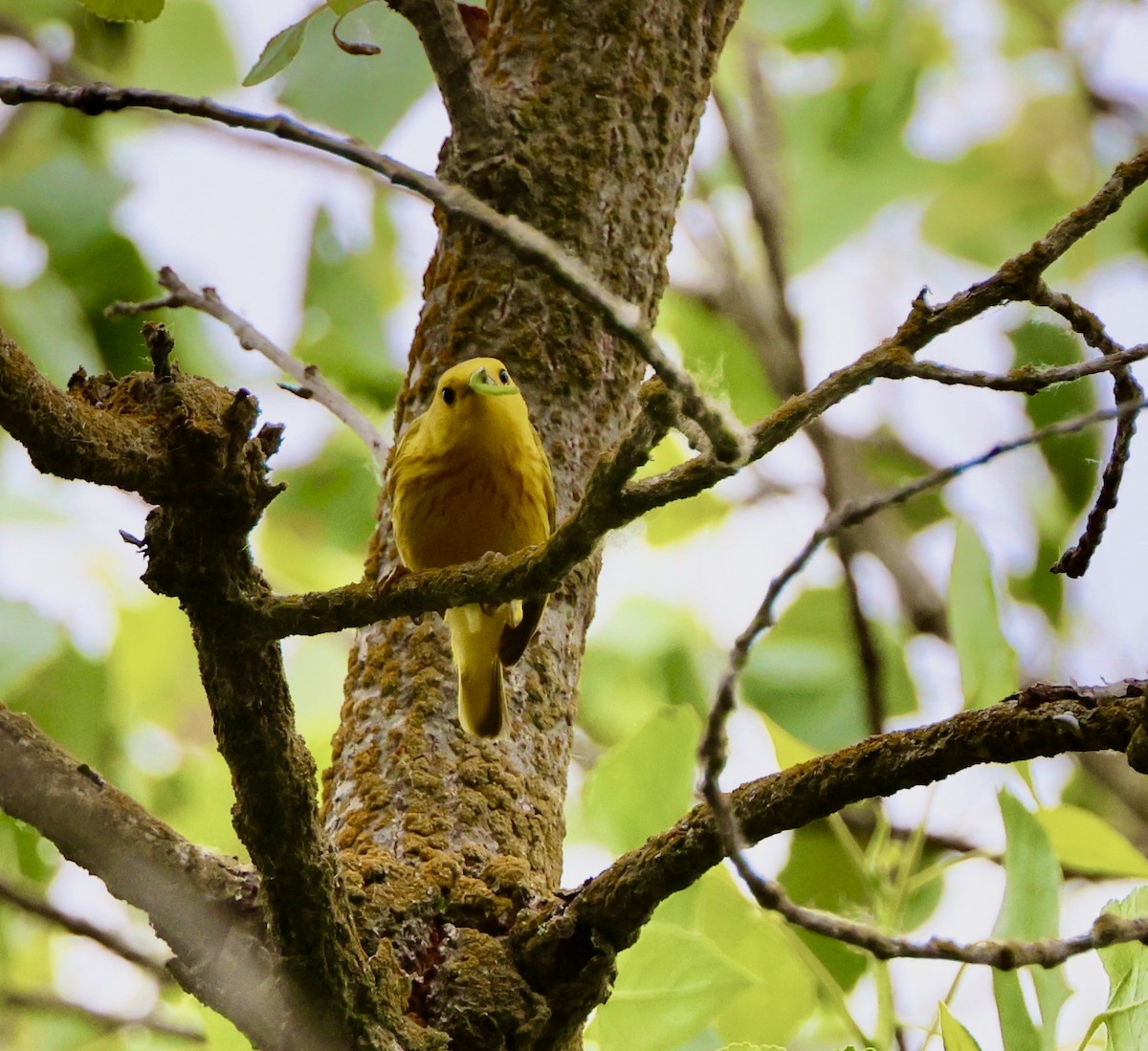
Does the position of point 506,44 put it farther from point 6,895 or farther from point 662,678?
point 662,678

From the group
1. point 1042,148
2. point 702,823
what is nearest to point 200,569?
point 702,823

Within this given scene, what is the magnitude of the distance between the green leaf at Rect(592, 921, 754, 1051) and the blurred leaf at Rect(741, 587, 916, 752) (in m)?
1.21

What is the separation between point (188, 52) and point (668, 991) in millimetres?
2767

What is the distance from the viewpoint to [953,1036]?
1539 mm

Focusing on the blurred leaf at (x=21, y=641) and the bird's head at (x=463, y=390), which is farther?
the blurred leaf at (x=21, y=641)

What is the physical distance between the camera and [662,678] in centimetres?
349

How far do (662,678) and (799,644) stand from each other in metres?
0.37

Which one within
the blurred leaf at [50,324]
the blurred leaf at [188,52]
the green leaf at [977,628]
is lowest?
the green leaf at [977,628]

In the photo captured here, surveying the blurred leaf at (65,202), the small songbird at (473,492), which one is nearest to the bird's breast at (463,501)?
the small songbird at (473,492)

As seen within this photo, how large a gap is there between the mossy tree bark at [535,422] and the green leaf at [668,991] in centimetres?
18

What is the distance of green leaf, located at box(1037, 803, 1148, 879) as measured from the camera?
7.16 feet

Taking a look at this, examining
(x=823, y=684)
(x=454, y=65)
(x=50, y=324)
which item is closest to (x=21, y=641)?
(x=50, y=324)

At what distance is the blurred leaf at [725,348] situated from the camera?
11.2 ft

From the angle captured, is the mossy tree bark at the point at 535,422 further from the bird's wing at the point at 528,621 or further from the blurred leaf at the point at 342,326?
the blurred leaf at the point at 342,326
